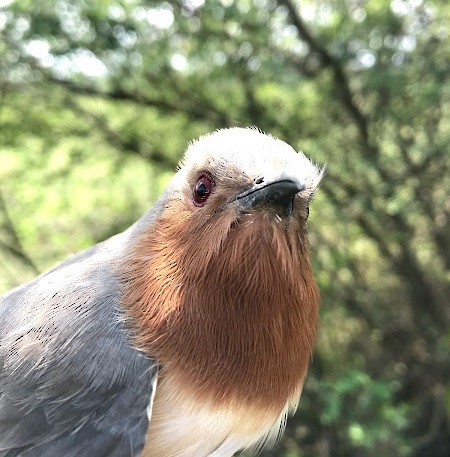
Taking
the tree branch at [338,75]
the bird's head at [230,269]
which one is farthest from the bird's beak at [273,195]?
the tree branch at [338,75]

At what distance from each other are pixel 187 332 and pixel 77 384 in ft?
1.27

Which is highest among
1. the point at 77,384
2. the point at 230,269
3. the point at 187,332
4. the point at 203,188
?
the point at 203,188

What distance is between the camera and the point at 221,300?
5.70 ft

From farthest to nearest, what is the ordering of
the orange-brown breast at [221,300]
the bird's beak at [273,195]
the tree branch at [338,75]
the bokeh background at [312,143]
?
the tree branch at [338,75] < the bokeh background at [312,143] < the orange-brown breast at [221,300] < the bird's beak at [273,195]

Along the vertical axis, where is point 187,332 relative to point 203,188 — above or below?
below

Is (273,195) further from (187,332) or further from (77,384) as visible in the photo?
(77,384)

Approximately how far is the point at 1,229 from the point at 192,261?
333 centimetres

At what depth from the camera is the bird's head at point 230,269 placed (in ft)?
5.53

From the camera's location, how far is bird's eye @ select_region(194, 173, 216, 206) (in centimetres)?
176

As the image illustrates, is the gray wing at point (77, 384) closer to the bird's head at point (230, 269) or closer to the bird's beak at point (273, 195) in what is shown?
the bird's head at point (230, 269)

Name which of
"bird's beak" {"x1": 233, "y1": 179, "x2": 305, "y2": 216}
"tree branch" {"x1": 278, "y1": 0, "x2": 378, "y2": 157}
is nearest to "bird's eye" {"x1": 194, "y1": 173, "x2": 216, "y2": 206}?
"bird's beak" {"x1": 233, "y1": 179, "x2": 305, "y2": 216}

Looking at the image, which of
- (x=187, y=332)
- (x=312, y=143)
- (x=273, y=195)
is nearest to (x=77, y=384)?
(x=187, y=332)

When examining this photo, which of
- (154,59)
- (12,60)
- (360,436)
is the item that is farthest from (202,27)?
(360,436)

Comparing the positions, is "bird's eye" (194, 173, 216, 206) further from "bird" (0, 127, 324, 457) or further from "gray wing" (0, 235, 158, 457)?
"gray wing" (0, 235, 158, 457)
